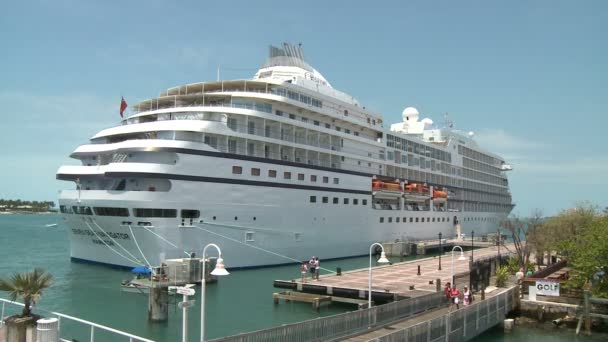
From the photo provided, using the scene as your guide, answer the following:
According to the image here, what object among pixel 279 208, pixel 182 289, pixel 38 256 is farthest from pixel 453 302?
pixel 38 256

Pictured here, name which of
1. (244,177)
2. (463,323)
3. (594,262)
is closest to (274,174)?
(244,177)

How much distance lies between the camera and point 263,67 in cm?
4659

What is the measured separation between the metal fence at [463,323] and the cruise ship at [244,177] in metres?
16.3

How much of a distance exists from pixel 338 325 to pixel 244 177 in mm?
18935

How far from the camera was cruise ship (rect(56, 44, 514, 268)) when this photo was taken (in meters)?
29.9

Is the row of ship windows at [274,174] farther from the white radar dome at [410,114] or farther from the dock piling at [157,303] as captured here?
the white radar dome at [410,114]

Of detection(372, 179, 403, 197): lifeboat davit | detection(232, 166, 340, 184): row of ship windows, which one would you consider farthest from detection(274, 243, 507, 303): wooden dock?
detection(372, 179, 403, 197): lifeboat davit

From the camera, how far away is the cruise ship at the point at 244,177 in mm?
29906

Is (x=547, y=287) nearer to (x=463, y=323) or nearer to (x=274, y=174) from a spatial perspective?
(x=463, y=323)

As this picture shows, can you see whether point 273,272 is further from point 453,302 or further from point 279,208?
point 453,302

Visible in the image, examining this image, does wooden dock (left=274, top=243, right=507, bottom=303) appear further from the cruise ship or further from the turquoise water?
the cruise ship

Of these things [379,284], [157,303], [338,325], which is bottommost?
[379,284]

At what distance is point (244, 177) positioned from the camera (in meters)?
33.0

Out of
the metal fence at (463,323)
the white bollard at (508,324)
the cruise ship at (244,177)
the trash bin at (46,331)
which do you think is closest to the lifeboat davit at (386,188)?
the cruise ship at (244,177)
